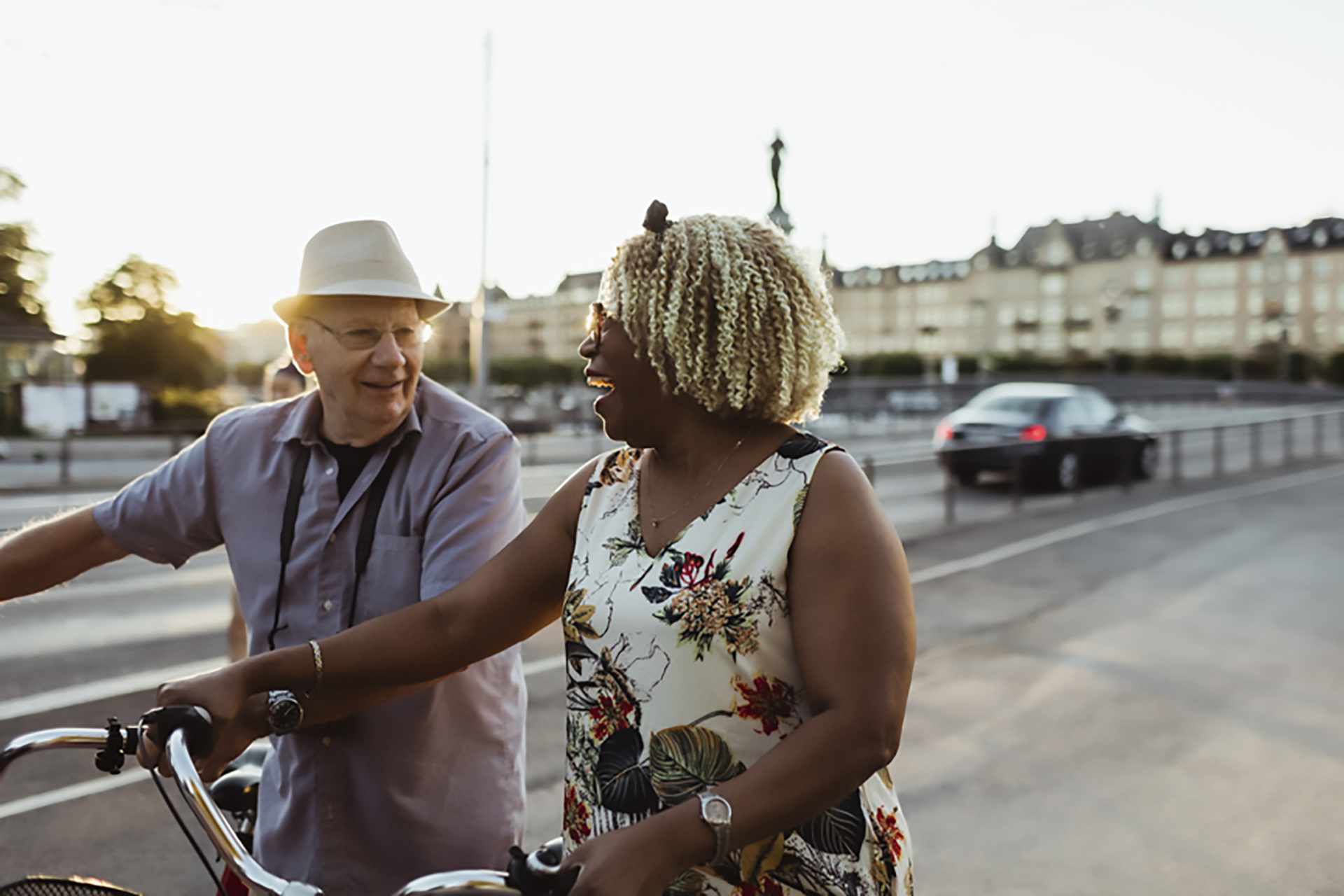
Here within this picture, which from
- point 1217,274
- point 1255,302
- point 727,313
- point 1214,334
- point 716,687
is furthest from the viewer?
point 1214,334

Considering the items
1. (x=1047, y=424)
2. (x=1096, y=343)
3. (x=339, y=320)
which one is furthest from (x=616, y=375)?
(x=1096, y=343)

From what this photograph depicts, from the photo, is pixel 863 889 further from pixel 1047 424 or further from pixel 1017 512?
pixel 1047 424

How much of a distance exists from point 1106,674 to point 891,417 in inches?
1454

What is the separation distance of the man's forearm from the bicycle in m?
0.45

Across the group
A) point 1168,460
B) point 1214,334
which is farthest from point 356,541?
point 1214,334

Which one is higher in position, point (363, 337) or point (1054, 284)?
point (1054, 284)

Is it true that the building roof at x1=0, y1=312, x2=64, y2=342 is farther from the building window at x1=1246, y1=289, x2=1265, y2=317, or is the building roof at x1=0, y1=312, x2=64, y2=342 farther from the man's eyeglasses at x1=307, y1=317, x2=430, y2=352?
the building window at x1=1246, y1=289, x2=1265, y2=317

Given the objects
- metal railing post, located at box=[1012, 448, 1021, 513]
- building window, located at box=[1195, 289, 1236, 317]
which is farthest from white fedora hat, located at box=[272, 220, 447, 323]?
building window, located at box=[1195, 289, 1236, 317]

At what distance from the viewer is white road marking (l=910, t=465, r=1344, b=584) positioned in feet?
31.4

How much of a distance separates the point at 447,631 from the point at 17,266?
47.4 m

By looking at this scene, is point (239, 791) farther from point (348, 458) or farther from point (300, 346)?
point (300, 346)

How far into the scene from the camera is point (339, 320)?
221cm

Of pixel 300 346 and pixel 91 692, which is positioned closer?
pixel 300 346

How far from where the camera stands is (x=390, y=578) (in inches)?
78.6
